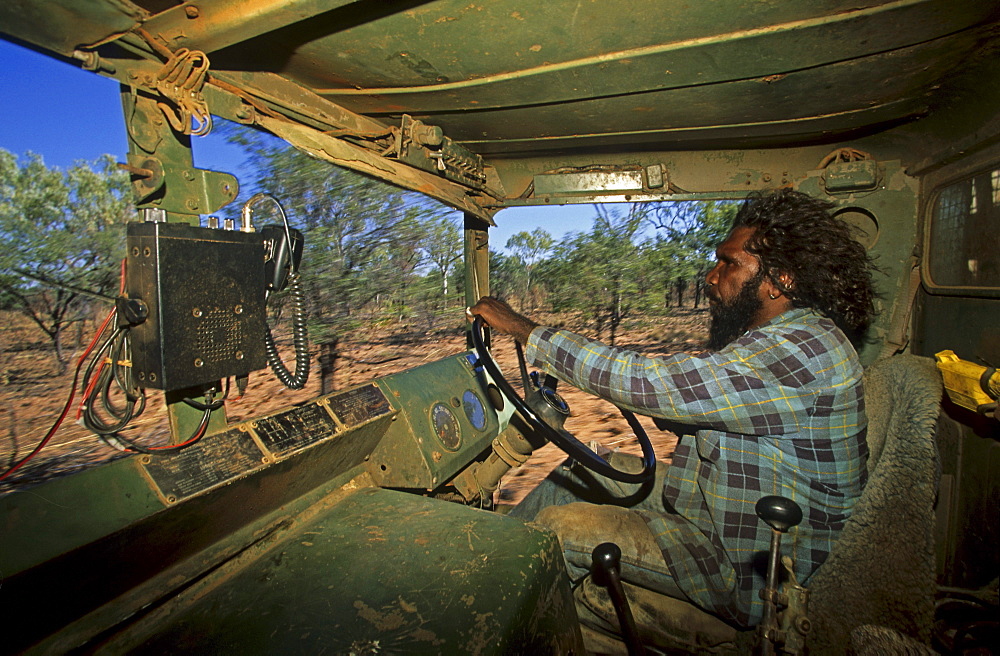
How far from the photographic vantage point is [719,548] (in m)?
1.74

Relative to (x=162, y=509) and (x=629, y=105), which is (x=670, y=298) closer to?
(x=629, y=105)

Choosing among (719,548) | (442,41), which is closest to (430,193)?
(442,41)

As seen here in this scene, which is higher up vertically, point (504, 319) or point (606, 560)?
point (504, 319)

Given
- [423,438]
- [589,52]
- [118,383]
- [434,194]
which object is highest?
[589,52]

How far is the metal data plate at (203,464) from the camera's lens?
1392 mm

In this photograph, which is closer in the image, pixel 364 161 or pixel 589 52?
pixel 589 52

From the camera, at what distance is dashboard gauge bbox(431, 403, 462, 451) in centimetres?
227

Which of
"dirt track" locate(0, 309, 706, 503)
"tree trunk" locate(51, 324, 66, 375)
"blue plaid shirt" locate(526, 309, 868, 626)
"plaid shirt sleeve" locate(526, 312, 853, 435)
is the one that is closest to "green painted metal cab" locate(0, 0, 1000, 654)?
"blue plaid shirt" locate(526, 309, 868, 626)

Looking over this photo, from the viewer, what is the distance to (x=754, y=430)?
64.4 inches

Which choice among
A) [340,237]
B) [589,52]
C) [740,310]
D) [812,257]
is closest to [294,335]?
[589,52]

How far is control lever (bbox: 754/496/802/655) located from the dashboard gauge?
1.35 meters

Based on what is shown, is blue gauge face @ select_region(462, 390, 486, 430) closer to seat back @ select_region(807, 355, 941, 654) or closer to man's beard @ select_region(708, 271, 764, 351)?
man's beard @ select_region(708, 271, 764, 351)

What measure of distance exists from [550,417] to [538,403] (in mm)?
75

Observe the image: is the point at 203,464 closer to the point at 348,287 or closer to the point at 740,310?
the point at 740,310
